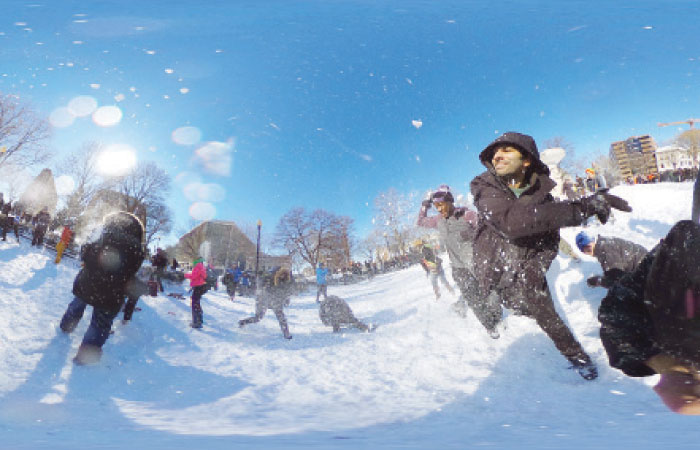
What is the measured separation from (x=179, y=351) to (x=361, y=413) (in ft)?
3.90

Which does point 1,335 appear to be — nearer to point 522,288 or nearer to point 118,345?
point 118,345

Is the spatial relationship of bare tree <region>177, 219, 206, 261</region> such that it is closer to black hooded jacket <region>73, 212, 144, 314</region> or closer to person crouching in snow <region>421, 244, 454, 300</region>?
black hooded jacket <region>73, 212, 144, 314</region>

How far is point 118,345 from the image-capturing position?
55.3 inches

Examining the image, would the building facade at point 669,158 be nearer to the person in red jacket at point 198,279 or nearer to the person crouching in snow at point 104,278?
the person crouching in snow at point 104,278

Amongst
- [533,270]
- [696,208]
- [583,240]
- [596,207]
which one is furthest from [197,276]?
[583,240]

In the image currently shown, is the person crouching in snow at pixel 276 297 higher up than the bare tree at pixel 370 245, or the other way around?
the bare tree at pixel 370 245

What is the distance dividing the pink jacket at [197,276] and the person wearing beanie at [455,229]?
2.56 m

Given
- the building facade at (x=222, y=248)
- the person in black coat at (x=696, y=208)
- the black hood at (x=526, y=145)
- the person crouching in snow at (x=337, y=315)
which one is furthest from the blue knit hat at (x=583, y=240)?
the building facade at (x=222, y=248)

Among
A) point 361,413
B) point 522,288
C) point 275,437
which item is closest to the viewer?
point 275,437

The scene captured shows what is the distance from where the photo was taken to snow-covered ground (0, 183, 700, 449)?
78 centimetres

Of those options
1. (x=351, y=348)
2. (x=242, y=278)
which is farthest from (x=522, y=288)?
(x=242, y=278)

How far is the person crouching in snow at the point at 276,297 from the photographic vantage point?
246 centimetres

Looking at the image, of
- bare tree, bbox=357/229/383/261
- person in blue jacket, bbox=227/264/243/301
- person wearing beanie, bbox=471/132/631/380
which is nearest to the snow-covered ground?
person wearing beanie, bbox=471/132/631/380

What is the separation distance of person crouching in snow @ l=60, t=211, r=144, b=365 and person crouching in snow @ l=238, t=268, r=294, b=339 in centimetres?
113
